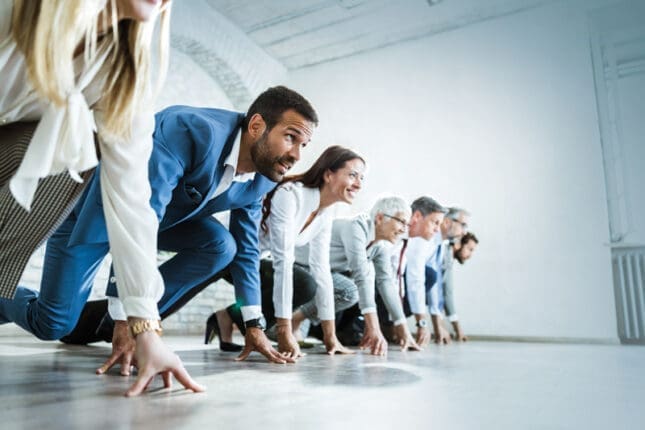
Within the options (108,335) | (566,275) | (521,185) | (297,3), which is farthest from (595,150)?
(108,335)

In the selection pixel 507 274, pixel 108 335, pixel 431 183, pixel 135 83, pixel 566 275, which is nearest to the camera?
pixel 135 83

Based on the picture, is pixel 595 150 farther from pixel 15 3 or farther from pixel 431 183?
pixel 15 3

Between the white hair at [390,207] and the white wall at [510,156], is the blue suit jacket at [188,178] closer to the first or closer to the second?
the white hair at [390,207]

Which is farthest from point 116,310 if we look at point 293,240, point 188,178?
point 293,240

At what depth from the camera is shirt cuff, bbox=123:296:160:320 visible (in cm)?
88

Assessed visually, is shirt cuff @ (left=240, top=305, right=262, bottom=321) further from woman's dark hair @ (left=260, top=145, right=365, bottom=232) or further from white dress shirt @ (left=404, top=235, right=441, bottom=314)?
white dress shirt @ (left=404, top=235, right=441, bottom=314)

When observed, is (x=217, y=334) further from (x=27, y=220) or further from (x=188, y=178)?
(x=27, y=220)

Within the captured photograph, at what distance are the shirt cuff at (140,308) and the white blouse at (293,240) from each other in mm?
1037

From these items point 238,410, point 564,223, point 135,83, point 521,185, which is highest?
point 521,185

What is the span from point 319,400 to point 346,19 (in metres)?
5.07

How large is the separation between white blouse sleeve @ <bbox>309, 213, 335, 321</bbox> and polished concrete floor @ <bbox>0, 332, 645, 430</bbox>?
801mm

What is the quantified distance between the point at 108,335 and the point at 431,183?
13.0 feet

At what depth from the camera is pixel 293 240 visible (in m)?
2.08

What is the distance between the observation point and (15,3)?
28.4 inches
